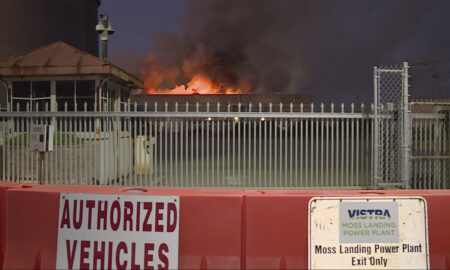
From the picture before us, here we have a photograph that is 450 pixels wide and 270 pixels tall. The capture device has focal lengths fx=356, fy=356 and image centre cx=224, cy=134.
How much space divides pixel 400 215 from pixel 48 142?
24.3 ft

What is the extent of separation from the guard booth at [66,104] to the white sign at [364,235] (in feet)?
20.6

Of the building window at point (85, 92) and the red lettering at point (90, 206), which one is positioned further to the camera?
the building window at point (85, 92)

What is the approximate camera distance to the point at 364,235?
362 centimetres

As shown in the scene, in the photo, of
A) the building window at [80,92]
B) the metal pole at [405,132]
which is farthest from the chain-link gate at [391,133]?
the building window at [80,92]

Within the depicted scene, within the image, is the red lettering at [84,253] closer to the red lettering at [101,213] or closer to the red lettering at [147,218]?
the red lettering at [101,213]

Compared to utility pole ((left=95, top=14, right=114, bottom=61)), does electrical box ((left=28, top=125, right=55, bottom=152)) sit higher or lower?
lower

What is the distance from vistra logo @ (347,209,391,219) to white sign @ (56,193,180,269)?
1803mm

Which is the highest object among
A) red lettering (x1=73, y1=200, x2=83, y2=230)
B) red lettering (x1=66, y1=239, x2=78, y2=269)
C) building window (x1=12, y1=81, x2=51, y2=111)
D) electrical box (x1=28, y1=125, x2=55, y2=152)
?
building window (x1=12, y1=81, x2=51, y2=111)

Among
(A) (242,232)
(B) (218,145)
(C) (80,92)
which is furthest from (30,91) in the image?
(A) (242,232)

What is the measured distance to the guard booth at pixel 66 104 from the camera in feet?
31.0

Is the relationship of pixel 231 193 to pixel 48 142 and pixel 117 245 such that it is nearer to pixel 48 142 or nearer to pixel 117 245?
pixel 117 245

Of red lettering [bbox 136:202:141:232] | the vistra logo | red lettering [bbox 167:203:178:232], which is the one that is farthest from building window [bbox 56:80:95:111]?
the vistra logo

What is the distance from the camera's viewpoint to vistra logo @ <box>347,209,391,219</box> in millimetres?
3635

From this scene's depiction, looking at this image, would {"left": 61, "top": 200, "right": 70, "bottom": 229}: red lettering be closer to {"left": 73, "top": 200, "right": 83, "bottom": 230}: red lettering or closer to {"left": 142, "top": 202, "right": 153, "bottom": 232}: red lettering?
{"left": 73, "top": 200, "right": 83, "bottom": 230}: red lettering
